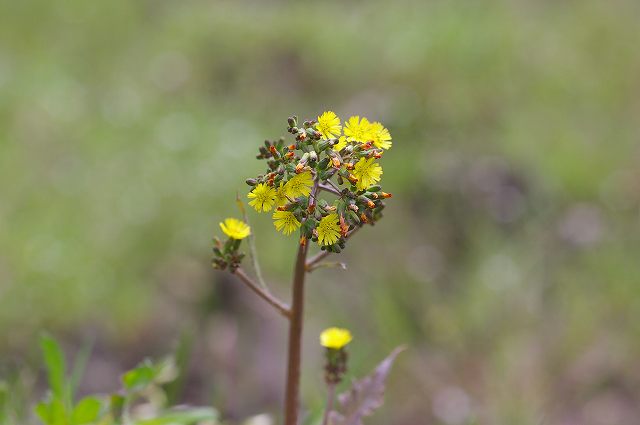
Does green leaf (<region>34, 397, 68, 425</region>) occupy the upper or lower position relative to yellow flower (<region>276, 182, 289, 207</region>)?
lower

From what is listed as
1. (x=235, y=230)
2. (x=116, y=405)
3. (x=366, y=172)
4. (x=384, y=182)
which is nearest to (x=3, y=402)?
(x=116, y=405)

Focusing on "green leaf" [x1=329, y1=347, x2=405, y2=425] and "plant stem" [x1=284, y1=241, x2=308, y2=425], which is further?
"green leaf" [x1=329, y1=347, x2=405, y2=425]

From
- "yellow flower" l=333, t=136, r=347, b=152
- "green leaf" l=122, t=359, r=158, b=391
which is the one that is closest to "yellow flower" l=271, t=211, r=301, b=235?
"yellow flower" l=333, t=136, r=347, b=152

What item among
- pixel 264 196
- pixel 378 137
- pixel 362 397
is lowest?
pixel 362 397

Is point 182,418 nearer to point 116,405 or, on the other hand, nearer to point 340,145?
point 116,405

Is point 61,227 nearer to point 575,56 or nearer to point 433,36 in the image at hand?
point 433,36

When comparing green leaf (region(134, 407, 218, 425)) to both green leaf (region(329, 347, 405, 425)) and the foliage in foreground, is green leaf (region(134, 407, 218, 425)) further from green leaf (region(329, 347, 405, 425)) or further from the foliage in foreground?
green leaf (region(329, 347, 405, 425))

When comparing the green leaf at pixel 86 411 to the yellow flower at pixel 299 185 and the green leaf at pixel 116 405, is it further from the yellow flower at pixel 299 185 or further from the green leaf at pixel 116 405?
the yellow flower at pixel 299 185

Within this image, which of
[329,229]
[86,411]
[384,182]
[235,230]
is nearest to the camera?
[329,229]
